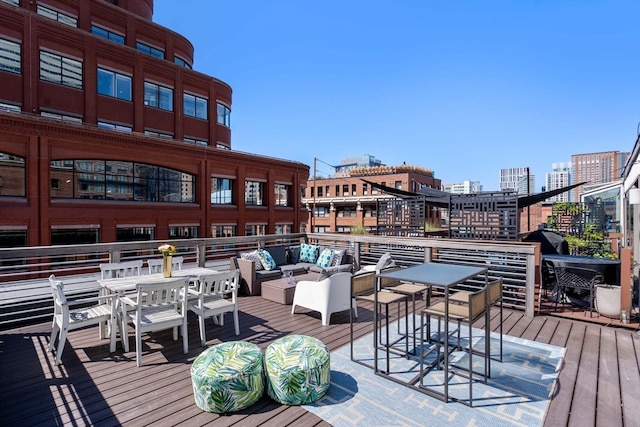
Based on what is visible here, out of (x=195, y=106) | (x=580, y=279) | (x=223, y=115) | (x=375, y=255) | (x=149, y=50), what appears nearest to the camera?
(x=580, y=279)

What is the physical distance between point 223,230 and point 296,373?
17037mm

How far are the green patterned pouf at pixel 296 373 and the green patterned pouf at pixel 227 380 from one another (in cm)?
13

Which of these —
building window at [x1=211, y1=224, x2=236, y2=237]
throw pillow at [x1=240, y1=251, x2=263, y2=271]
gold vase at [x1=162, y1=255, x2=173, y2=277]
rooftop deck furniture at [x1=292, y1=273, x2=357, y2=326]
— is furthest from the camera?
building window at [x1=211, y1=224, x2=236, y2=237]

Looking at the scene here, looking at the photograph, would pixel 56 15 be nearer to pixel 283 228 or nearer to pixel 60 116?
pixel 60 116

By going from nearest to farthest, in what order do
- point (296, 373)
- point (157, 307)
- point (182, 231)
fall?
1. point (296, 373)
2. point (157, 307)
3. point (182, 231)

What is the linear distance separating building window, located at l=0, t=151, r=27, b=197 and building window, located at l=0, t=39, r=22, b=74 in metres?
4.49

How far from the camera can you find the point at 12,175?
12.4 m

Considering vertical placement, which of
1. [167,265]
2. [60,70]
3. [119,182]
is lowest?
[167,265]

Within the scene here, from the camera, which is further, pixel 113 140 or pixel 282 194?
pixel 282 194

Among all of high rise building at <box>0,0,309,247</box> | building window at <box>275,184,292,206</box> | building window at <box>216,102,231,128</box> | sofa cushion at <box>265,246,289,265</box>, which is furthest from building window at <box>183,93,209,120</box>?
sofa cushion at <box>265,246,289,265</box>

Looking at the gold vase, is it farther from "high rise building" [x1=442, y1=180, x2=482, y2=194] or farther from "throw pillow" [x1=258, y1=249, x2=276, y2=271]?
"high rise building" [x1=442, y1=180, x2=482, y2=194]

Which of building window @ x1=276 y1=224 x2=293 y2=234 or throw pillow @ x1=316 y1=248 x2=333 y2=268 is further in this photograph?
building window @ x1=276 y1=224 x2=293 y2=234

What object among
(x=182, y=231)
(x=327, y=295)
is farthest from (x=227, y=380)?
(x=182, y=231)

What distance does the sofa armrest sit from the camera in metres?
6.42
